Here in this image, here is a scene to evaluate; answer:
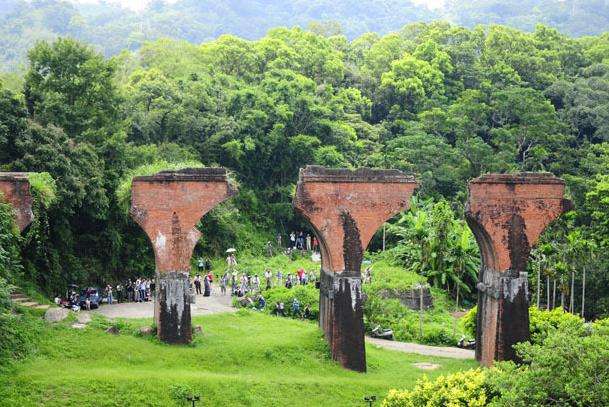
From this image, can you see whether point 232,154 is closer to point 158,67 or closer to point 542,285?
point 158,67

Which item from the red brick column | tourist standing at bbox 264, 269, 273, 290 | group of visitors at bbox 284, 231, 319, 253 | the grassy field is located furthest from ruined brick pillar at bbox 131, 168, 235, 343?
group of visitors at bbox 284, 231, 319, 253

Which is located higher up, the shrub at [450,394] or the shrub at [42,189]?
the shrub at [42,189]

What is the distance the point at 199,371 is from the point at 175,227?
12.0ft

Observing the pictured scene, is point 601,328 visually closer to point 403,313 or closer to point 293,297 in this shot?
point 403,313

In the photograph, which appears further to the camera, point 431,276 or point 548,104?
point 548,104

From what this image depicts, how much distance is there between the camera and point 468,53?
48.1m

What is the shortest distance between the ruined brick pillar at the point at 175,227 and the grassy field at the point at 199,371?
24.9 inches

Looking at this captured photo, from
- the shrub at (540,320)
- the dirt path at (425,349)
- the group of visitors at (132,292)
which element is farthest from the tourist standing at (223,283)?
the shrub at (540,320)

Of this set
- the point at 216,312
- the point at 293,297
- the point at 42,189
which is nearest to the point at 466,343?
the point at 293,297

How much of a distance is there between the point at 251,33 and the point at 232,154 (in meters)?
58.0

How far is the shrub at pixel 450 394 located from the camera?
13281mm

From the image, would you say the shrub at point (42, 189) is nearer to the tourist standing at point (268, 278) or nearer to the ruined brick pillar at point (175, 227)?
the ruined brick pillar at point (175, 227)

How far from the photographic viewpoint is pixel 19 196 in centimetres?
1880

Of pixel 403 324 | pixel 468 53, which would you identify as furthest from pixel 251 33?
pixel 403 324
